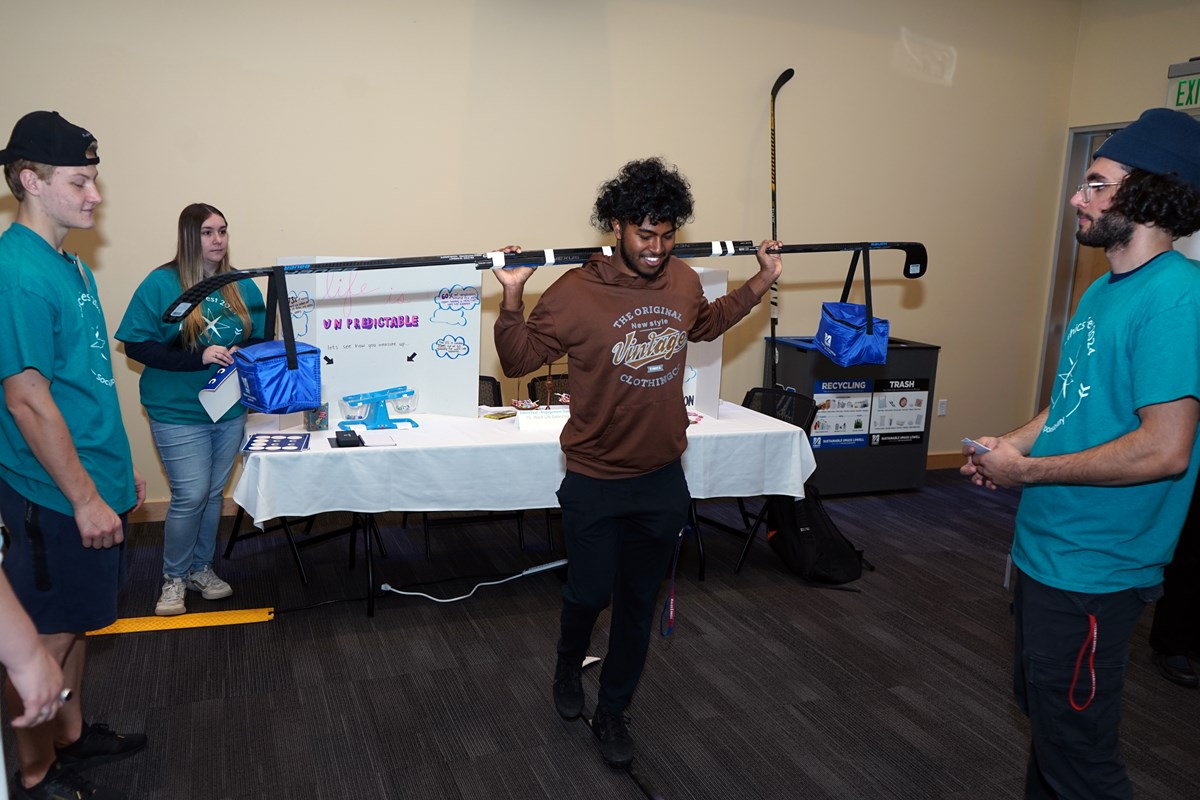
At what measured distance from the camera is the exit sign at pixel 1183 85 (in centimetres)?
506

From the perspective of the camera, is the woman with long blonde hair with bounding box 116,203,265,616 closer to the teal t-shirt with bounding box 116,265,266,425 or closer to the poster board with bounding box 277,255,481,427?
the teal t-shirt with bounding box 116,265,266,425

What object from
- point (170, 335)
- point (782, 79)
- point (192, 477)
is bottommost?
point (192, 477)

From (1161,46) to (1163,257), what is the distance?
477 centimetres


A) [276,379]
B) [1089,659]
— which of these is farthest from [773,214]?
[1089,659]

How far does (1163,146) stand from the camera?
5.49 ft

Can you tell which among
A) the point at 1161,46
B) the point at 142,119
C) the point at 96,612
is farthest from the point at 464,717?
the point at 1161,46

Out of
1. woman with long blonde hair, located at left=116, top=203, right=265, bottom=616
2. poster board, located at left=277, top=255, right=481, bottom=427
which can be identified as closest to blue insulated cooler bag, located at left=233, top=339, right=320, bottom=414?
woman with long blonde hair, located at left=116, top=203, right=265, bottom=616

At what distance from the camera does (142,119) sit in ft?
13.4

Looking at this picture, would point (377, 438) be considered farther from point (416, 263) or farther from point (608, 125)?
point (608, 125)

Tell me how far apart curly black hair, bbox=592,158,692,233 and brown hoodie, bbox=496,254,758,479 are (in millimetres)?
166

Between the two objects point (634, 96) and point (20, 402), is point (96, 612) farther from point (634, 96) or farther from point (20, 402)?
point (634, 96)

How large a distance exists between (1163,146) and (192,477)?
332 centimetres

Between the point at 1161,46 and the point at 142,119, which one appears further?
the point at 1161,46

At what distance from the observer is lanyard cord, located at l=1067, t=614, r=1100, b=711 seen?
1689 mm
